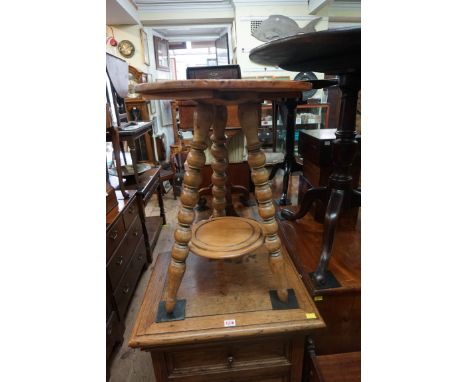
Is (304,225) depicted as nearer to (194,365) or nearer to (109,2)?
(194,365)

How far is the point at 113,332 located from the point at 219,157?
3.18ft

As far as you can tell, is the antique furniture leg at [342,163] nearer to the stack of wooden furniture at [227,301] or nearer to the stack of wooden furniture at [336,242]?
the stack of wooden furniture at [336,242]

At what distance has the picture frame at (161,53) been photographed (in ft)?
13.9

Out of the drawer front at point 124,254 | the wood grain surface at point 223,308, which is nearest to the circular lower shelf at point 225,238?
the wood grain surface at point 223,308

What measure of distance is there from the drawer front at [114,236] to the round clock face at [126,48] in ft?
11.4

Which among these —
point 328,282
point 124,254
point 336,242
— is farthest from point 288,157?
point 124,254

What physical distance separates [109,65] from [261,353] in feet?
5.03

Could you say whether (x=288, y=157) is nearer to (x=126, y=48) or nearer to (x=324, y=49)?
(x=324, y=49)

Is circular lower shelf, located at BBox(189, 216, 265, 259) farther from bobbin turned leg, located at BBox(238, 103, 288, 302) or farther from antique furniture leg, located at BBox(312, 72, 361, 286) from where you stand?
antique furniture leg, located at BBox(312, 72, 361, 286)

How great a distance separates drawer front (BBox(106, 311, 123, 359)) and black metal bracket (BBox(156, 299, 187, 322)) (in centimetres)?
50

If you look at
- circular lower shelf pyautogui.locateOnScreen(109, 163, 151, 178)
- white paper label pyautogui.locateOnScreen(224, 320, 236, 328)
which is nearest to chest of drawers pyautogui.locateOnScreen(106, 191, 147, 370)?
circular lower shelf pyautogui.locateOnScreen(109, 163, 151, 178)

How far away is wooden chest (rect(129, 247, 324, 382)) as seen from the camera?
2.40 ft

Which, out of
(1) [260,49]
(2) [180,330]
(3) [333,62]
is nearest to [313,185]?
(3) [333,62]
